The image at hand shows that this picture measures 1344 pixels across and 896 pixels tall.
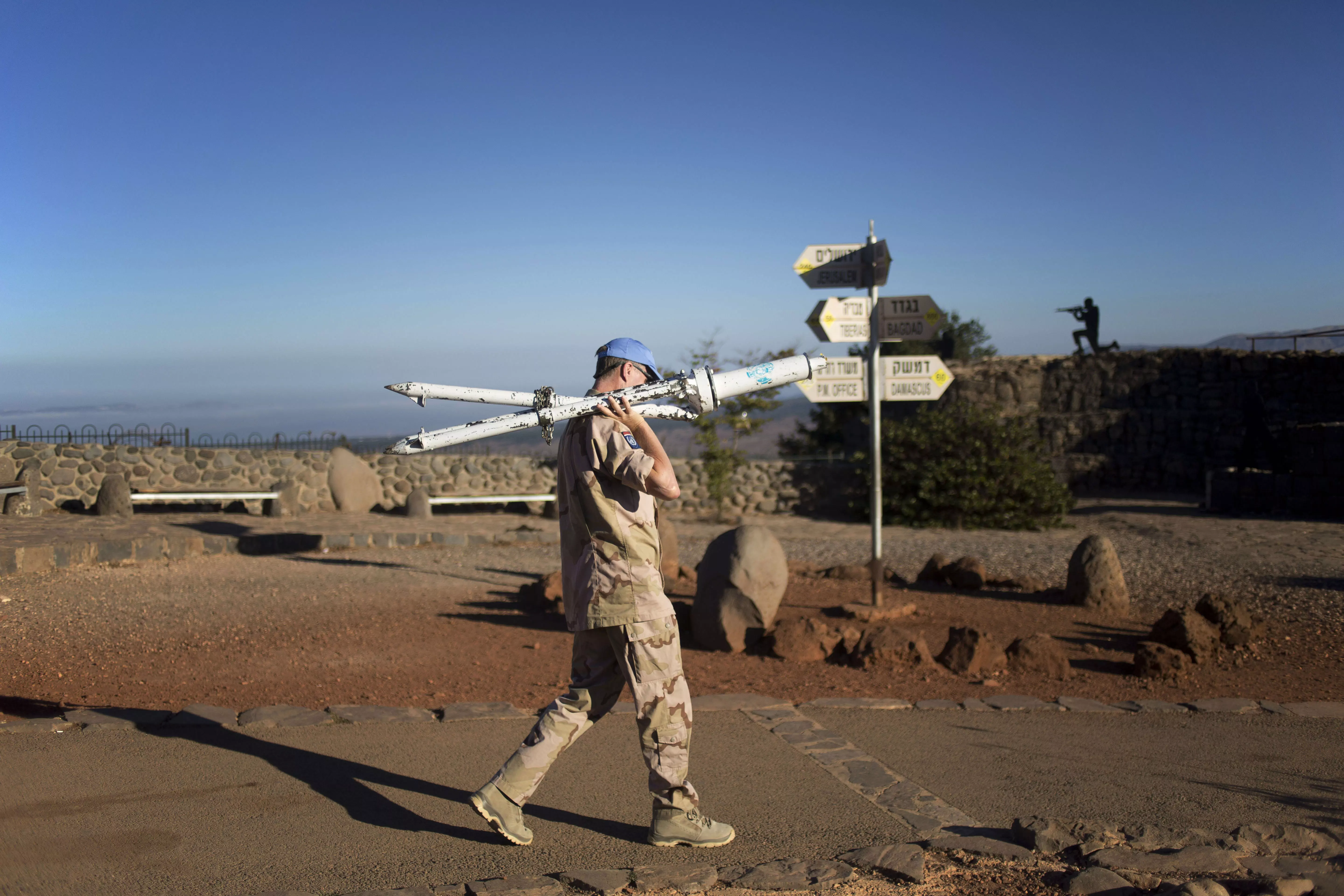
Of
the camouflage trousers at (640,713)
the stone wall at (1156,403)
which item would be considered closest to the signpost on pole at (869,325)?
the camouflage trousers at (640,713)

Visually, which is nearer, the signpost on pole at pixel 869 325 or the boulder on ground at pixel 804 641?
the boulder on ground at pixel 804 641

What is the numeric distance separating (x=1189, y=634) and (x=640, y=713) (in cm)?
505

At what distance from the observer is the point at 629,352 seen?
3.76m

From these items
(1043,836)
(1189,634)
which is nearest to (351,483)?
(1189,634)

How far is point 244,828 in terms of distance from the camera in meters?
3.78

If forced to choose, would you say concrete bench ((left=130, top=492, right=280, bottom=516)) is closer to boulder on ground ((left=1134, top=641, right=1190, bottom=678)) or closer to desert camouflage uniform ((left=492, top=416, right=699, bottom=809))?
desert camouflage uniform ((left=492, top=416, right=699, bottom=809))

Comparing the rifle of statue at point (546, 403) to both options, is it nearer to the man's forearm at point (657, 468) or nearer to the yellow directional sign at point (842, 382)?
the man's forearm at point (657, 468)

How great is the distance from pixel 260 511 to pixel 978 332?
2459 centimetres

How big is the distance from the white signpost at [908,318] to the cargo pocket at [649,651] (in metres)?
5.05

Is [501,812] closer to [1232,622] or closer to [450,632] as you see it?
[450,632]

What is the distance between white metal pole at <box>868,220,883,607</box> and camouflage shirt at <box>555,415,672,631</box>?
4.57 metres

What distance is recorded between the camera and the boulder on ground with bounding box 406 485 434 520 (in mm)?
17250

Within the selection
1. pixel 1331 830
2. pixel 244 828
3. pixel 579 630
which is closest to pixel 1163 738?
pixel 1331 830

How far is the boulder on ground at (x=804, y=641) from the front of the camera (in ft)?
23.2
